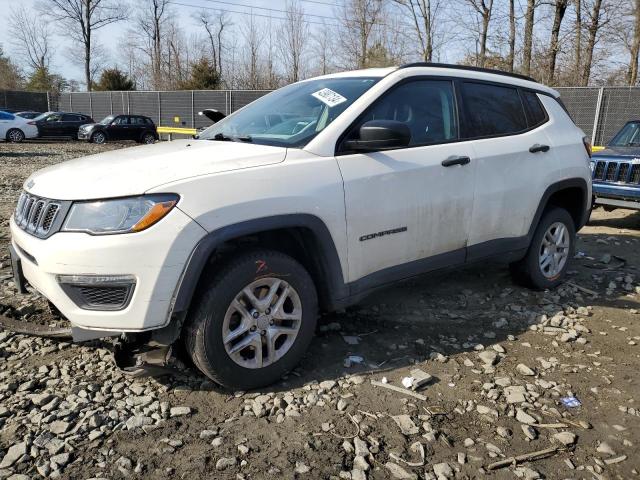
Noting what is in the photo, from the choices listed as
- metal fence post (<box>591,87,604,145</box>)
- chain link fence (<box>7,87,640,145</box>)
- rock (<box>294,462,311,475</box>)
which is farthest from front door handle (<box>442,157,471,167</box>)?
metal fence post (<box>591,87,604,145</box>)

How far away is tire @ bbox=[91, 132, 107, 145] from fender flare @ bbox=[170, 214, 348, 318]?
25222mm

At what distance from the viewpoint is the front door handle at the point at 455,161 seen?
370 cm

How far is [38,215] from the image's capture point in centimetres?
284

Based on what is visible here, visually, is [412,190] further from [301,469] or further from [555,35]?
[555,35]

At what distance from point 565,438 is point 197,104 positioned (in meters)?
26.3

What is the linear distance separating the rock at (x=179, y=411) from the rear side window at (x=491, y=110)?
270cm

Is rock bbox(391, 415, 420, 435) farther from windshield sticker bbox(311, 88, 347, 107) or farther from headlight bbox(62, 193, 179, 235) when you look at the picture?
windshield sticker bbox(311, 88, 347, 107)

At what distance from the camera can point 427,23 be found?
28.4 metres

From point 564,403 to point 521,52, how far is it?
22.1 metres

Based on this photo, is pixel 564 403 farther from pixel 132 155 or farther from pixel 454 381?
pixel 132 155

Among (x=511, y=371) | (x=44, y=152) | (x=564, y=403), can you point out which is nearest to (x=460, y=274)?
(x=511, y=371)

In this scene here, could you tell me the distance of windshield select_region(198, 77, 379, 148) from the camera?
134 inches

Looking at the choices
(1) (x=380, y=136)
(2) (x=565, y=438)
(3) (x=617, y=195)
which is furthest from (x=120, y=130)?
(2) (x=565, y=438)

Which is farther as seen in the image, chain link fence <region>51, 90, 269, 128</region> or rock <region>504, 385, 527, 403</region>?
chain link fence <region>51, 90, 269, 128</region>
